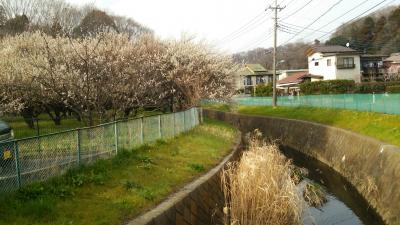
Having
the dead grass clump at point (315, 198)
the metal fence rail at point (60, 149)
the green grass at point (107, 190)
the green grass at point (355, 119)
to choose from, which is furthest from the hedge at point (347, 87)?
the metal fence rail at point (60, 149)

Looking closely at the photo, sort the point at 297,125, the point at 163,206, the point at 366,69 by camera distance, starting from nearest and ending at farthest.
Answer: the point at 163,206
the point at 297,125
the point at 366,69

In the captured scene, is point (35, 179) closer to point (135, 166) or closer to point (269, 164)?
point (135, 166)

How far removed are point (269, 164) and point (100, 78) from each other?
10.3 m

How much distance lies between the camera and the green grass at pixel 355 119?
17.3 m

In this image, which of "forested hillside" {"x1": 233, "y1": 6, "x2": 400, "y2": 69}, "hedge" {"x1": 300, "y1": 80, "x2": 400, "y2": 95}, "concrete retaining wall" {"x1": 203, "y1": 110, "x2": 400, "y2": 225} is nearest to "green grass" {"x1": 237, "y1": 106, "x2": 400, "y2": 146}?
"concrete retaining wall" {"x1": 203, "y1": 110, "x2": 400, "y2": 225}

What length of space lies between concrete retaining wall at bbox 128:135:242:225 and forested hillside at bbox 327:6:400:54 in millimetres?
65540

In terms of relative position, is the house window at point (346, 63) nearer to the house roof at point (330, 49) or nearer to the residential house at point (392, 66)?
the house roof at point (330, 49)

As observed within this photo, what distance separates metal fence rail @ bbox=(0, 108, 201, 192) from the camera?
765 cm

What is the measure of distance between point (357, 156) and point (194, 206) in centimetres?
979

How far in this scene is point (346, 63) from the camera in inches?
2173

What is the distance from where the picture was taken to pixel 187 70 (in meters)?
29.6

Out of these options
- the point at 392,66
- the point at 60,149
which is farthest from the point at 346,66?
the point at 60,149

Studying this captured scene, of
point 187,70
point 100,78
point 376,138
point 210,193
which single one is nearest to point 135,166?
point 210,193

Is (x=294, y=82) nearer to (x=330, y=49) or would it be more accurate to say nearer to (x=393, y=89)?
(x=330, y=49)
